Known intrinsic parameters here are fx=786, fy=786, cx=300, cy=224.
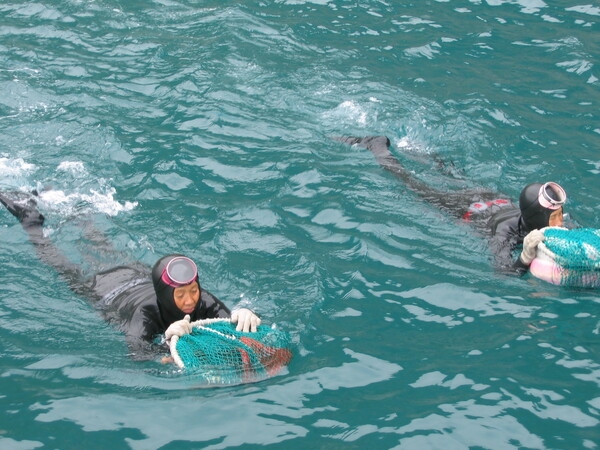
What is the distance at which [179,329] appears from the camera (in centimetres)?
710


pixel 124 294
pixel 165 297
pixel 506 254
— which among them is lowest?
pixel 124 294

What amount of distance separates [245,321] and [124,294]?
1.78m

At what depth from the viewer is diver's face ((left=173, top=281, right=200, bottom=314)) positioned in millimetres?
7277

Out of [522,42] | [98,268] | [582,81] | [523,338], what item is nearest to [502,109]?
[582,81]

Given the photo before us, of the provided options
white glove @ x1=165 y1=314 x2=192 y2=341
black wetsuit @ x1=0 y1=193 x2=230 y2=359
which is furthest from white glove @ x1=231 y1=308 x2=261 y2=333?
black wetsuit @ x1=0 y1=193 x2=230 y2=359

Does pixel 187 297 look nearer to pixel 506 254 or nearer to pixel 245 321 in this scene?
pixel 245 321

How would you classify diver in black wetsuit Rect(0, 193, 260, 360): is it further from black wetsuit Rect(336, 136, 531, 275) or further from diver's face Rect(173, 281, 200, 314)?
black wetsuit Rect(336, 136, 531, 275)

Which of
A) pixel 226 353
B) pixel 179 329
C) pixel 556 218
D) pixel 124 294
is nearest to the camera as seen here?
pixel 226 353

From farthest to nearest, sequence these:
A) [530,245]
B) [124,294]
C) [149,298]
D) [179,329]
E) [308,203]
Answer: [308,203], [530,245], [124,294], [149,298], [179,329]

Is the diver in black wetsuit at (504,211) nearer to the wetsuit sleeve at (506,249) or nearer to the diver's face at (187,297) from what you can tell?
the wetsuit sleeve at (506,249)

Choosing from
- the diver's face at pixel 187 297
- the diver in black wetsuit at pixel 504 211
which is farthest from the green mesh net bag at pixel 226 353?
the diver in black wetsuit at pixel 504 211

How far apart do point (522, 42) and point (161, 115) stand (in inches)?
290

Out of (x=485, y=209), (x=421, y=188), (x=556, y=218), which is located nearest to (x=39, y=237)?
(x=421, y=188)

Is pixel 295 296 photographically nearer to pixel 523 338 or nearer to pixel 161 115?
pixel 523 338
